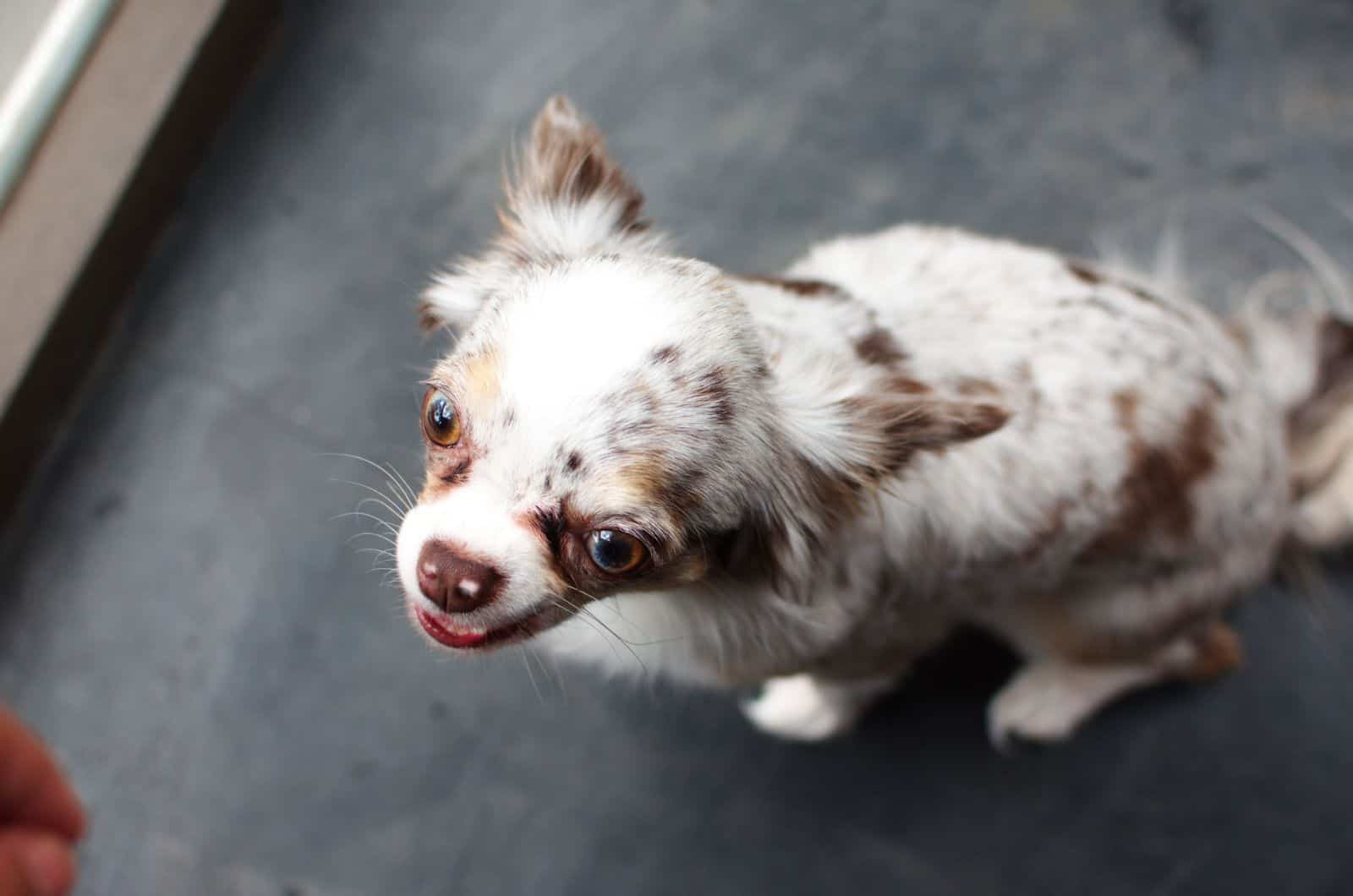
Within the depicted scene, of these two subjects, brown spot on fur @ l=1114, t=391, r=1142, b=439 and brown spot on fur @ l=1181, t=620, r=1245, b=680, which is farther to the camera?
brown spot on fur @ l=1181, t=620, r=1245, b=680

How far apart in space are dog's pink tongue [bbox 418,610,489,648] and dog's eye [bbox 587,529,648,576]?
167mm

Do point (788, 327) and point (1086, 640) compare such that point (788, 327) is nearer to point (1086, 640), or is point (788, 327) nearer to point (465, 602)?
point (465, 602)

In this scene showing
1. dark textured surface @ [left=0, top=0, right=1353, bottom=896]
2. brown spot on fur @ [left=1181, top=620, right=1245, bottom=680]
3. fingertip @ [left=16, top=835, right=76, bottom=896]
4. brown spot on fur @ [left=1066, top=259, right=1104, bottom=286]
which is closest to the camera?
fingertip @ [left=16, top=835, right=76, bottom=896]

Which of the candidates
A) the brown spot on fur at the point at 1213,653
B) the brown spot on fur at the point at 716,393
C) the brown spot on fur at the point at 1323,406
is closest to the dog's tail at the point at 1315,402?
the brown spot on fur at the point at 1323,406

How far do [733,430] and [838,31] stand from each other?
179 cm

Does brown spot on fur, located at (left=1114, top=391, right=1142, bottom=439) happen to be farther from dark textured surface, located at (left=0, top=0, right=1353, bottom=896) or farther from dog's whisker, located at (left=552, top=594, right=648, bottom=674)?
dark textured surface, located at (left=0, top=0, right=1353, bottom=896)

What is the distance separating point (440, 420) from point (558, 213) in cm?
34

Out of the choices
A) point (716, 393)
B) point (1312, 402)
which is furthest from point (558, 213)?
point (1312, 402)

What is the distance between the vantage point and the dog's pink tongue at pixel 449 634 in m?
1.17

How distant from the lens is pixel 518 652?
1998 mm

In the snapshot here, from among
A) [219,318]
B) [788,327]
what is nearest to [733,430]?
[788,327]

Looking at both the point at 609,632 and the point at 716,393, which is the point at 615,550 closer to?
the point at 716,393

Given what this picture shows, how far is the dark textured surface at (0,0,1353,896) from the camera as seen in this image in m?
2.12

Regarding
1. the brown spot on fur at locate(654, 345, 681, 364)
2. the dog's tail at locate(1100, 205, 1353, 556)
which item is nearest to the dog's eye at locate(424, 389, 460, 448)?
the brown spot on fur at locate(654, 345, 681, 364)
